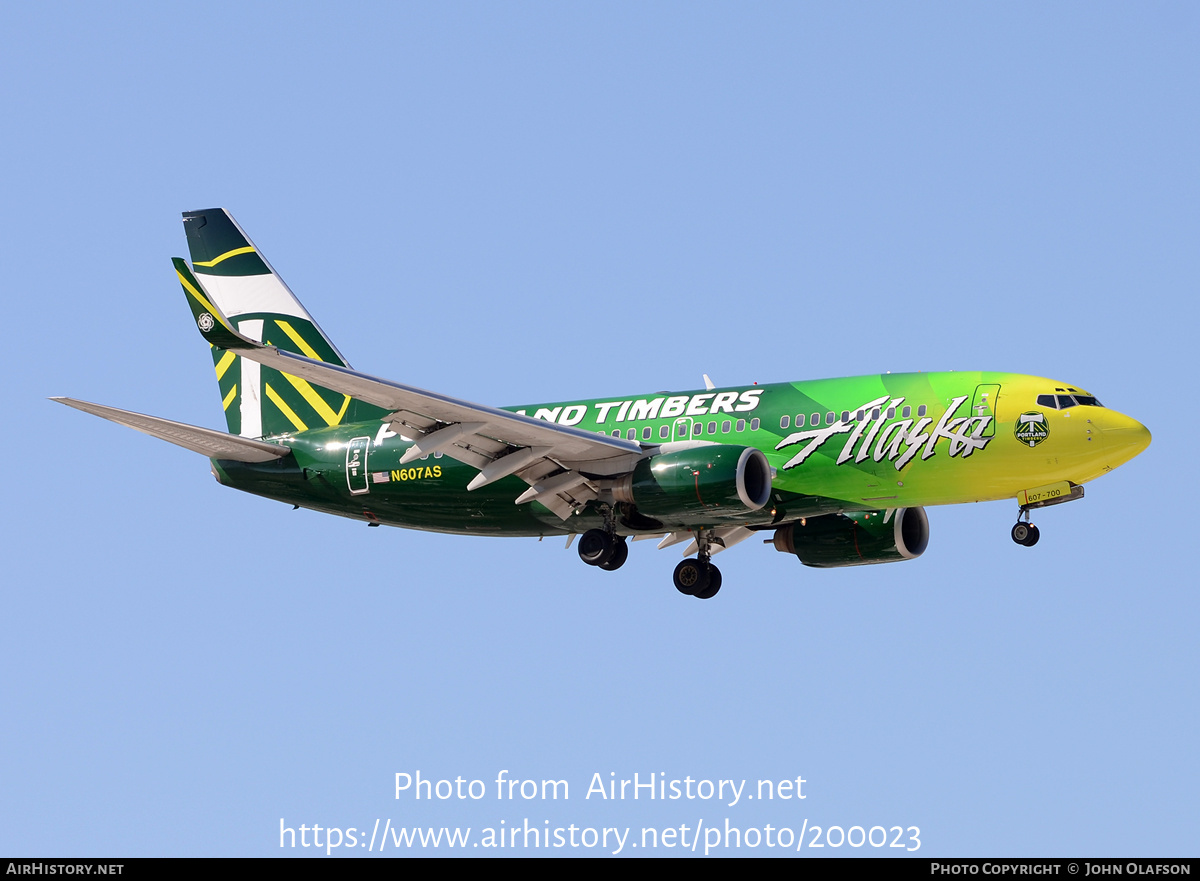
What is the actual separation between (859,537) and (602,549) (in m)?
7.47

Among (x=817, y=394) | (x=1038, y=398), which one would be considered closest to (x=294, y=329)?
(x=817, y=394)

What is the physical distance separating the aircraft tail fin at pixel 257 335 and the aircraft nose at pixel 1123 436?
18660mm

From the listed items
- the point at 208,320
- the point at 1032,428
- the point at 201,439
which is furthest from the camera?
the point at 201,439

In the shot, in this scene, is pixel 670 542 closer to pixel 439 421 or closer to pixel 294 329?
pixel 439 421

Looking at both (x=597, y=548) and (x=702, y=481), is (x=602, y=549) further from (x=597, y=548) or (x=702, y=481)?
(x=702, y=481)

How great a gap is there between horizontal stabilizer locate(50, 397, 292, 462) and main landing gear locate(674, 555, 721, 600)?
35.9ft

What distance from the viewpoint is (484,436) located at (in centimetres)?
3944

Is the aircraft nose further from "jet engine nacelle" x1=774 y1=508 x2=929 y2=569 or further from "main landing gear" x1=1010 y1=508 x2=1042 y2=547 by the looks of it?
"jet engine nacelle" x1=774 y1=508 x2=929 y2=569

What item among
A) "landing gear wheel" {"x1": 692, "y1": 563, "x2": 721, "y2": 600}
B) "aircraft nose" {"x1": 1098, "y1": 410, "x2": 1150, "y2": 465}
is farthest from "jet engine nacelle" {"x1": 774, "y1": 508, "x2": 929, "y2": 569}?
"aircraft nose" {"x1": 1098, "y1": 410, "x2": 1150, "y2": 465}

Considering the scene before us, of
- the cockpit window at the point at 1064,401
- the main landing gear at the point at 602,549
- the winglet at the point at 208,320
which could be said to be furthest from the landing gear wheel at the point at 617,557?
the winglet at the point at 208,320

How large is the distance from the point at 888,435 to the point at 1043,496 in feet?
12.5

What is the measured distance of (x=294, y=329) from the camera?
47281 mm

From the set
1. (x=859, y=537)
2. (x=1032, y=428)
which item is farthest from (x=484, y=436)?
(x=1032, y=428)
